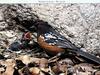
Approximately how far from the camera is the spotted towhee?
2.52 m

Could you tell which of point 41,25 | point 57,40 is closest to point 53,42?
point 57,40

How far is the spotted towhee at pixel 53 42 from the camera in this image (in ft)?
8.26

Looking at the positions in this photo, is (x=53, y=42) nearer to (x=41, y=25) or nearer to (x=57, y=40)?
(x=57, y=40)

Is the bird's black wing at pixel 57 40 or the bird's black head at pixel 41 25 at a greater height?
the bird's black head at pixel 41 25

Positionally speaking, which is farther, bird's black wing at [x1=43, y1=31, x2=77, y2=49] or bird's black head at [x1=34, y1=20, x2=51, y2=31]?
bird's black head at [x1=34, y1=20, x2=51, y2=31]

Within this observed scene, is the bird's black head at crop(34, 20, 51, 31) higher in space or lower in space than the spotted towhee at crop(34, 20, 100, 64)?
higher

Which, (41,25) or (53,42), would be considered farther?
(41,25)

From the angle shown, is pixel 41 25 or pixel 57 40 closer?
pixel 57 40

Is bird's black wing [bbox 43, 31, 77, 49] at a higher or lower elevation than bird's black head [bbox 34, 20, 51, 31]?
lower

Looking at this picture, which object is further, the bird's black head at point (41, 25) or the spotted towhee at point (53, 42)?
the bird's black head at point (41, 25)

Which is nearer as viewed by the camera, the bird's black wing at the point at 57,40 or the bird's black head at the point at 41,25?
the bird's black wing at the point at 57,40

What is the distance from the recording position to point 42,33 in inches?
104

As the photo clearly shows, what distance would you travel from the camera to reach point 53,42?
101 inches

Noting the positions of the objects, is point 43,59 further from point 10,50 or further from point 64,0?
point 64,0
